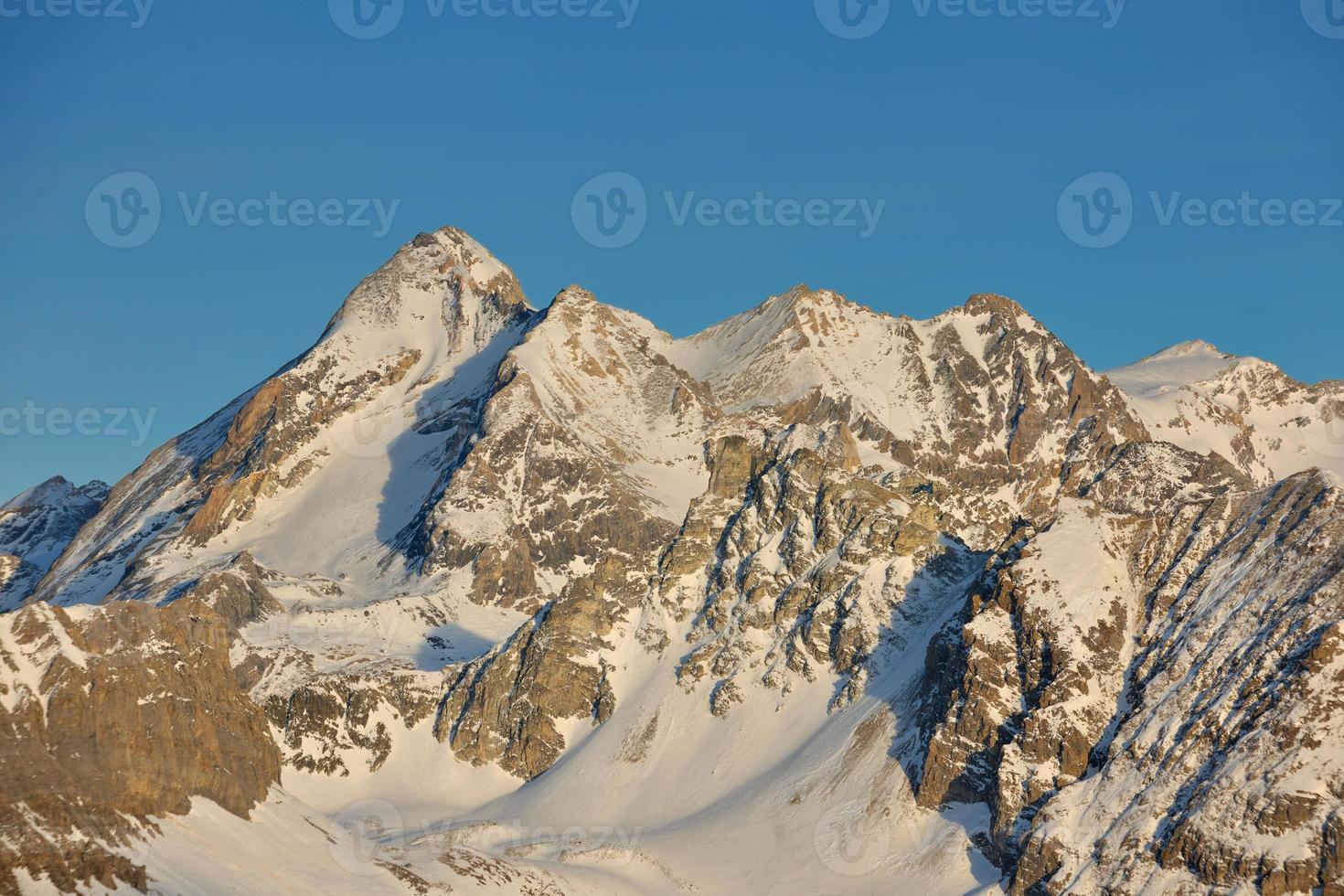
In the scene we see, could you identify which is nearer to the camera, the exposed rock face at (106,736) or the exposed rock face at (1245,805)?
the exposed rock face at (106,736)

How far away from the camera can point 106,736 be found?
173 metres

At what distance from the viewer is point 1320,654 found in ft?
641

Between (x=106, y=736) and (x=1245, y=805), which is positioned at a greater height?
(x=1245, y=805)

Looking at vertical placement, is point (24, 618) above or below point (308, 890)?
above

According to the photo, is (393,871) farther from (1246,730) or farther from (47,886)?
(1246,730)

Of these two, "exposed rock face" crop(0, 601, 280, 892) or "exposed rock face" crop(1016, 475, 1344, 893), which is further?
"exposed rock face" crop(1016, 475, 1344, 893)

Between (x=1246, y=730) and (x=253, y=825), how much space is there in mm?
93219

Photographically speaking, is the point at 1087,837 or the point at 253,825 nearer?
the point at 253,825

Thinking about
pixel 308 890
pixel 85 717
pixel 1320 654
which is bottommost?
pixel 308 890

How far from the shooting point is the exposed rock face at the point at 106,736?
6348 inches

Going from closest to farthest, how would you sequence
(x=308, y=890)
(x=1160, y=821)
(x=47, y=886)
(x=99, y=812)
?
(x=47, y=886) → (x=99, y=812) → (x=308, y=890) → (x=1160, y=821)

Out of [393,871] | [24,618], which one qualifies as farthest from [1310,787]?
[24,618]

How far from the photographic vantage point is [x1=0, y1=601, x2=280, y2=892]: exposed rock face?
161250 millimetres

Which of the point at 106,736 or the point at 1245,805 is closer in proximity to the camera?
the point at 106,736
